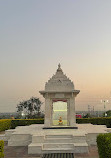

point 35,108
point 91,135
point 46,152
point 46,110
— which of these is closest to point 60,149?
point 46,152

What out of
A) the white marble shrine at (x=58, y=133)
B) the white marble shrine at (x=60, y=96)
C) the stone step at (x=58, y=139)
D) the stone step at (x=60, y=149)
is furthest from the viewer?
the white marble shrine at (x=60, y=96)

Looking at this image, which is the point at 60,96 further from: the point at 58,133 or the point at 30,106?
the point at 30,106

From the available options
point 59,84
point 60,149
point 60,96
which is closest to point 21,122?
point 60,96

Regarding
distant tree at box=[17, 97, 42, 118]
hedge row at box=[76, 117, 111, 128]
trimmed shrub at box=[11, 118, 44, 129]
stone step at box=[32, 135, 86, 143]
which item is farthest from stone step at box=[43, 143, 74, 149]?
distant tree at box=[17, 97, 42, 118]

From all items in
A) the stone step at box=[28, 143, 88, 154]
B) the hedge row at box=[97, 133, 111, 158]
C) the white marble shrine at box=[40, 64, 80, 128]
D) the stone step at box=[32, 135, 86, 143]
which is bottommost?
the stone step at box=[28, 143, 88, 154]

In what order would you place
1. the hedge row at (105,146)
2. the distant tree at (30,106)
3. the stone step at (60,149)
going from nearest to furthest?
the hedge row at (105,146) < the stone step at (60,149) < the distant tree at (30,106)

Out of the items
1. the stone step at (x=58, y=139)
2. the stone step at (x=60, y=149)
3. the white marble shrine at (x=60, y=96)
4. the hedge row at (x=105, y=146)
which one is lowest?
the stone step at (x=60, y=149)

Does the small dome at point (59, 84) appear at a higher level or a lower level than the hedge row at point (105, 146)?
higher

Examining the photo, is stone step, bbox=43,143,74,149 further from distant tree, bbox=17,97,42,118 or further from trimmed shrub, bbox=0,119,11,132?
distant tree, bbox=17,97,42,118

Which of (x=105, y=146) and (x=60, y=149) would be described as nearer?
(x=105, y=146)

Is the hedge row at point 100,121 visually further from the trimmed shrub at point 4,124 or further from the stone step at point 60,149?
the stone step at point 60,149

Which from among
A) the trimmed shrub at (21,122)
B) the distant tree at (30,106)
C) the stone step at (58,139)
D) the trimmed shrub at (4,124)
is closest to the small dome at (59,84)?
the stone step at (58,139)

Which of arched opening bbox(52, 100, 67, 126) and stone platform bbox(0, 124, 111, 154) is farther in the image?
arched opening bbox(52, 100, 67, 126)

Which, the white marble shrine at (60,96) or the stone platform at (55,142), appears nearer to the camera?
the stone platform at (55,142)
